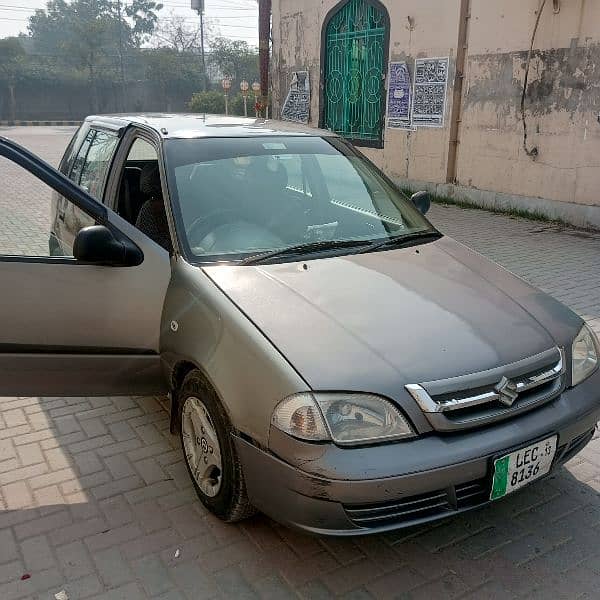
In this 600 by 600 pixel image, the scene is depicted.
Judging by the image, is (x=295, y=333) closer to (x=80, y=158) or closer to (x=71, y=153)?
(x=80, y=158)

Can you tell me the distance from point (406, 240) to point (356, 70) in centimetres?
1012

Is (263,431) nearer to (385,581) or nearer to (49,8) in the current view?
(385,581)

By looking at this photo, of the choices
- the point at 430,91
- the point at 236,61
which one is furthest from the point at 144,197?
the point at 236,61

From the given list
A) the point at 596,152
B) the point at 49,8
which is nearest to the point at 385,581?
the point at 596,152

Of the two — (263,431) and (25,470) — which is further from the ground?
(263,431)

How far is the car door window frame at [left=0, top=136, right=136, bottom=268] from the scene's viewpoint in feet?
9.45

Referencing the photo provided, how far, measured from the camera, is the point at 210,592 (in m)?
2.44

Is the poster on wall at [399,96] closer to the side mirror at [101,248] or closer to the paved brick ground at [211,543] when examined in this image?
the paved brick ground at [211,543]

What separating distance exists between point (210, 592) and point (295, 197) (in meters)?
2.07

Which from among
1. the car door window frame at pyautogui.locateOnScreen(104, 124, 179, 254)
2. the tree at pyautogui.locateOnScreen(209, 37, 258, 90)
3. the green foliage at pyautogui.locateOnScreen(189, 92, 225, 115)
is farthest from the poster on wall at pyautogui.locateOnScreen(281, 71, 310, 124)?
the tree at pyautogui.locateOnScreen(209, 37, 258, 90)

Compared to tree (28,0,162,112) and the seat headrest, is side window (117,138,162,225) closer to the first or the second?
the seat headrest

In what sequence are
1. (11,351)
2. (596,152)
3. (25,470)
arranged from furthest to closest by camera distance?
1. (596,152)
2. (25,470)
3. (11,351)

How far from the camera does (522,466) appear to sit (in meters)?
2.43

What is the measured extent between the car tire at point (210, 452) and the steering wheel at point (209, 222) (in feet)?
2.34
